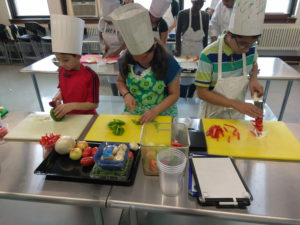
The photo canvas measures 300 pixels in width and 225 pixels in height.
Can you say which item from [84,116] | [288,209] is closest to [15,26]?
[84,116]

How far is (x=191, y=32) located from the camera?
2578 millimetres

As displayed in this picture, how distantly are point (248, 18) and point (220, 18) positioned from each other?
199 cm

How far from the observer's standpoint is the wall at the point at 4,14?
4497mm

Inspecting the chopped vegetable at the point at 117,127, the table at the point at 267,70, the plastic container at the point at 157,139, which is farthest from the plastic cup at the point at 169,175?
the table at the point at 267,70

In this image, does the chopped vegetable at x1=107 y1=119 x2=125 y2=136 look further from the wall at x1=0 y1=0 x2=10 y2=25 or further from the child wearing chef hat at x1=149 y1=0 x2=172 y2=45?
the wall at x1=0 y1=0 x2=10 y2=25

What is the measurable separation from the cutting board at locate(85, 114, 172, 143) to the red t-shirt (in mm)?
201

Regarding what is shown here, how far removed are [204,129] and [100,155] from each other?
0.50 meters

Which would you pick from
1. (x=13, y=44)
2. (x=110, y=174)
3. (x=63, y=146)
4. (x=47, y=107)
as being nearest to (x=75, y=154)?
(x=63, y=146)

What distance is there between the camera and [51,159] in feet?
2.57

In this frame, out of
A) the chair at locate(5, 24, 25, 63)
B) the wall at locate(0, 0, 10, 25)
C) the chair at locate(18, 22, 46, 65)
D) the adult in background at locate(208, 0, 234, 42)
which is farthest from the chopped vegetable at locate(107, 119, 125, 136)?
the wall at locate(0, 0, 10, 25)

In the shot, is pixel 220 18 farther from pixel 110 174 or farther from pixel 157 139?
pixel 110 174

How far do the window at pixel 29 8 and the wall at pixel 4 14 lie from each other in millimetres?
130

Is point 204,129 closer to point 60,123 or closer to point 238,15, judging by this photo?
point 238,15

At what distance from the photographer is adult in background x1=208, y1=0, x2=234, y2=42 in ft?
8.52
